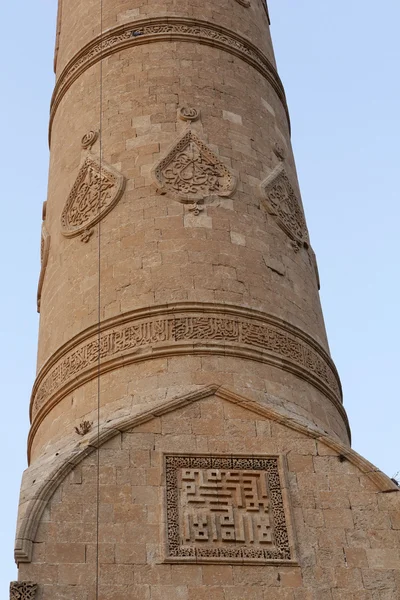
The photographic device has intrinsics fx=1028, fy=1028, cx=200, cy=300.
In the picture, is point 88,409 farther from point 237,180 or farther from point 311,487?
point 237,180

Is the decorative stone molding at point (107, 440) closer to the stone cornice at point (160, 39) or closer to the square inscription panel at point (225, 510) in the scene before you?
the square inscription panel at point (225, 510)

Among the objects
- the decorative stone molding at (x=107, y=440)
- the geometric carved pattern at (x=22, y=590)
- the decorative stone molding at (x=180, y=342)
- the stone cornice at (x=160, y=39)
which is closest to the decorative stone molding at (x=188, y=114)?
the stone cornice at (x=160, y=39)

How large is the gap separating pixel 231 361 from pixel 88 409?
1.13 metres

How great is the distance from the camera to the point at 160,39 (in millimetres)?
9906

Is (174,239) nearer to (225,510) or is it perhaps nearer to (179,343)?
(179,343)

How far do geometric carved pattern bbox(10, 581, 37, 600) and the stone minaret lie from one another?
0.04 ft

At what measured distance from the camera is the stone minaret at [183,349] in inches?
251

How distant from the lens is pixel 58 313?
8.61m

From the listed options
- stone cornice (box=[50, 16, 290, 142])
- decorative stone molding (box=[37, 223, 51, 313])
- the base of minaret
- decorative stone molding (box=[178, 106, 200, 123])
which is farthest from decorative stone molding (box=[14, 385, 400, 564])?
stone cornice (box=[50, 16, 290, 142])

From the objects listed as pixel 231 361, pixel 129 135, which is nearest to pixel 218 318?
pixel 231 361

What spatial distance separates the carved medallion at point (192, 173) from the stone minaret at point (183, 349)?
15 millimetres

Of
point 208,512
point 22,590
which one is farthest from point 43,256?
point 22,590

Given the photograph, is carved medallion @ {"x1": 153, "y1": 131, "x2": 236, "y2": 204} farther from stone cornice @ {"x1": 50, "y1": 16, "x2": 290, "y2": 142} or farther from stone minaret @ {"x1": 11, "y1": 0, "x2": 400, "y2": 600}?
stone cornice @ {"x1": 50, "y1": 16, "x2": 290, "y2": 142}

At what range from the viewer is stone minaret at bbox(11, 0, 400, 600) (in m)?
6.38
